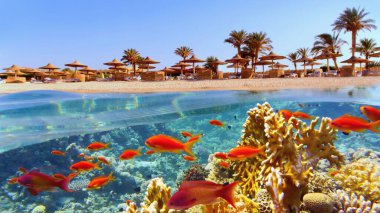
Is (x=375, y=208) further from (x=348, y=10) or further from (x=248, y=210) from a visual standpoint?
(x=348, y=10)

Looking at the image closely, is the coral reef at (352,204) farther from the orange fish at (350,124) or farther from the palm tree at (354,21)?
the palm tree at (354,21)

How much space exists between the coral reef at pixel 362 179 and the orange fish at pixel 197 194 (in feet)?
10.1

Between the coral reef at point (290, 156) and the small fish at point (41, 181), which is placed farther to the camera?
the small fish at point (41, 181)

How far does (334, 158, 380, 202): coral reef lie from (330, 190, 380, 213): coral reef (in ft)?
1.42

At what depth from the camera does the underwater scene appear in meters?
3.35

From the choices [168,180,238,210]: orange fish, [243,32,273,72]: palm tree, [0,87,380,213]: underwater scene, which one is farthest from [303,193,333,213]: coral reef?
[243,32,273,72]: palm tree

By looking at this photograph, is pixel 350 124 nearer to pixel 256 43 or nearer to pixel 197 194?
pixel 197 194

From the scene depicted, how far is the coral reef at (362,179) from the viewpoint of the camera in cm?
419

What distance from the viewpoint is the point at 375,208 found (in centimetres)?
366

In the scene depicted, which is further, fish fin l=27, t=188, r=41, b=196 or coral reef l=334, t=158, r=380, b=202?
coral reef l=334, t=158, r=380, b=202

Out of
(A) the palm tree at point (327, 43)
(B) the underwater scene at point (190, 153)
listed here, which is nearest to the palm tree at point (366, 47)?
(A) the palm tree at point (327, 43)

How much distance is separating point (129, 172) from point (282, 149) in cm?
1025

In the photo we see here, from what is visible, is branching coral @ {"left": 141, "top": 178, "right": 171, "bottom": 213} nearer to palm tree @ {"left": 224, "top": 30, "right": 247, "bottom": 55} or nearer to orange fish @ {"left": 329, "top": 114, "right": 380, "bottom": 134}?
orange fish @ {"left": 329, "top": 114, "right": 380, "bottom": 134}

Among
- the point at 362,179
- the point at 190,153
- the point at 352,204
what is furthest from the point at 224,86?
the point at 352,204
